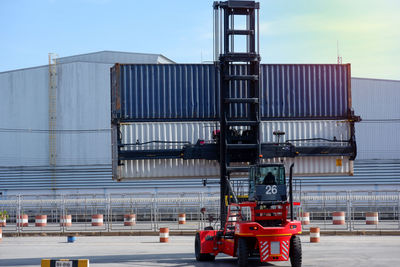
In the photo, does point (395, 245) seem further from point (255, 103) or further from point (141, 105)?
point (141, 105)

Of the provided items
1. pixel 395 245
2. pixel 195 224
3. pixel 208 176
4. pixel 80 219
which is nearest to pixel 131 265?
pixel 208 176

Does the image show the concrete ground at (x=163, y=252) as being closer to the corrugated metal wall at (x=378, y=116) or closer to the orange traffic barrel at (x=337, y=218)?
the orange traffic barrel at (x=337, y=218)

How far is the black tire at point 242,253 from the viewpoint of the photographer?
15923 millimetres

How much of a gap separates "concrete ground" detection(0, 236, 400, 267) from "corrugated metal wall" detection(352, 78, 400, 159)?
85.8 feet

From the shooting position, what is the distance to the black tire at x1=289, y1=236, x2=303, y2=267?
15977mm

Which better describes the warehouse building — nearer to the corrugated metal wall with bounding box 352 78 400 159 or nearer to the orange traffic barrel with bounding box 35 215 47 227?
the corrugated metal wall with bounding box 352 78 400 159

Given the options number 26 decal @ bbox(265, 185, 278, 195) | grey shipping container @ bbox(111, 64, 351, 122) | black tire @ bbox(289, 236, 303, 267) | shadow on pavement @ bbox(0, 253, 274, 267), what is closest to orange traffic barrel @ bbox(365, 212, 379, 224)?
grey shipping container @ bbox(111, 64, 351, 122)

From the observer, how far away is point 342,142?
2266cm

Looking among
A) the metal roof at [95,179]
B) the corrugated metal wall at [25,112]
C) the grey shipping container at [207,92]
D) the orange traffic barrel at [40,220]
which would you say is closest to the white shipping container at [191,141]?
the grey shipping container at [207,92]

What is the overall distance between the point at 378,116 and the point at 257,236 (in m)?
37.8

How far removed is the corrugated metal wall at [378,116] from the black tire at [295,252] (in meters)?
36.4

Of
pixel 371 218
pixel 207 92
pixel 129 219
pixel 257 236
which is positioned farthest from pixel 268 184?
pixel 129 219

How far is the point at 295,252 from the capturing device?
1603 cm

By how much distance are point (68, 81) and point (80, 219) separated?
16.1 metres
